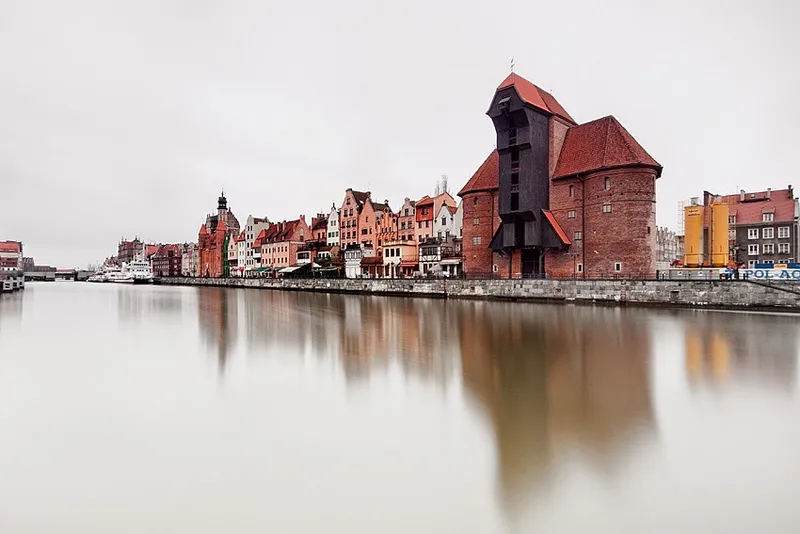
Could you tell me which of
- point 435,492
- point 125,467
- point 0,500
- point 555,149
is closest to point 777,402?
point 435,492

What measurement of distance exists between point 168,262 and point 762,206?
112 meters

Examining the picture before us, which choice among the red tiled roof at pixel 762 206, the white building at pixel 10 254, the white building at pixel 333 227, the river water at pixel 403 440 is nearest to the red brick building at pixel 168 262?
the white building at pixel 10 254

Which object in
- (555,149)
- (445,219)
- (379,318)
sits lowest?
(379,318)

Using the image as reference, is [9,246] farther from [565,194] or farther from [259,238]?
[565,194]

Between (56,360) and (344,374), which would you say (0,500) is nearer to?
(344,374)

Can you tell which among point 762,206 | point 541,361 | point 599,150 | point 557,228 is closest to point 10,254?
point 557,228

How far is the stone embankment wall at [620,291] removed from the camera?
67.0 feet

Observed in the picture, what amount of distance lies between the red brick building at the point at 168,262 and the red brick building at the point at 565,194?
91.2 m

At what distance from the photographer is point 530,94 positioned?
31.2m

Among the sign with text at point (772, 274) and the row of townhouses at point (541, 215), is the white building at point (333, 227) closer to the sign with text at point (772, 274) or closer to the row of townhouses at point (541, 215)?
the row of townhouses at point (541, 215)

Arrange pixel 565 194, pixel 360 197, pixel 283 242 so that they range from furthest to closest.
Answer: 1. pixel 283 242
2. pixel 360 197
3. pixel 565 194

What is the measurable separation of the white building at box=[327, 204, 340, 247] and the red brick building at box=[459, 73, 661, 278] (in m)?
27.0

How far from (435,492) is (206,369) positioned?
6.56m

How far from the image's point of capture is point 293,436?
16.5ft
